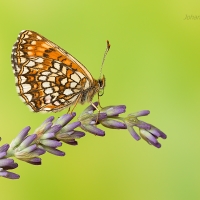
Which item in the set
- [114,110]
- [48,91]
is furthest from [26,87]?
[114,110]

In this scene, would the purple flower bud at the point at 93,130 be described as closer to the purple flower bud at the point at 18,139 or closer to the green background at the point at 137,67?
the purple flower bud at the point at 18,139

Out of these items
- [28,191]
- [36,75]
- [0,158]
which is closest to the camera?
[0,158]

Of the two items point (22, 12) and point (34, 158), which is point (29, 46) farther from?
point (22, 12)

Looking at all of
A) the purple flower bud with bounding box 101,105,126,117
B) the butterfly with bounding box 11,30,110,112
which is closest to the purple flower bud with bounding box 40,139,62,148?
the purple flower bud with bounding box 101,105,126,117

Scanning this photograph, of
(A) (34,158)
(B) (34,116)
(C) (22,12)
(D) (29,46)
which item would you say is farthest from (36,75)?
(C) (22,12)

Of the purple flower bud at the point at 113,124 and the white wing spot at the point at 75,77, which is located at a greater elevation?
the white wing spot at the point at 75,77

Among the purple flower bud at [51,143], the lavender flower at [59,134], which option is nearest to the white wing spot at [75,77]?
the lavender flower at [59,134]
